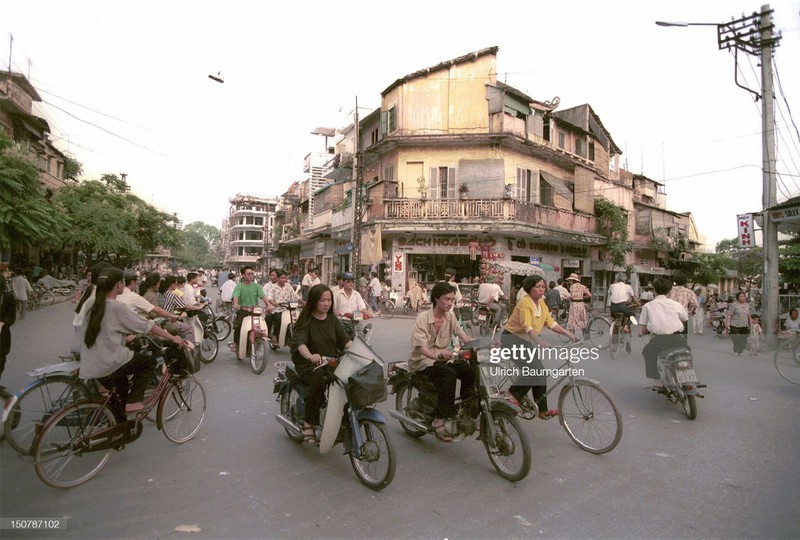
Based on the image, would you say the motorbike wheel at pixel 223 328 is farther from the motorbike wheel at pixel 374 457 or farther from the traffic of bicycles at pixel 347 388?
the motorbike wheel at pixel 374 457

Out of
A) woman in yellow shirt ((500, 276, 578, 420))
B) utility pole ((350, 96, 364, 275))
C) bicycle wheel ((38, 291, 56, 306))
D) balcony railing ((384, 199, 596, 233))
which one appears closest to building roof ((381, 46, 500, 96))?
utility pole ((350, 96, 364, 275))

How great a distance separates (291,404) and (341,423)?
35.8 inches

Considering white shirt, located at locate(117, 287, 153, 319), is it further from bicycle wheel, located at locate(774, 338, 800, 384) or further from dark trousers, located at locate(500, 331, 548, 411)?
bicycle wheel, located at locate(774, 338, 800, 384)

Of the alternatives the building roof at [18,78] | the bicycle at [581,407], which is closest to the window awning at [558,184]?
the bicycle at [581,407]

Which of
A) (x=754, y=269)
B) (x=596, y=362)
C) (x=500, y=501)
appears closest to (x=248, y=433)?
(x=500, y=501)

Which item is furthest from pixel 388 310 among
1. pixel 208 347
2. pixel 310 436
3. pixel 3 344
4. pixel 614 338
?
pixel 310 436

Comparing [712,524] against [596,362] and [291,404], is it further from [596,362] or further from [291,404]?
[596,362]

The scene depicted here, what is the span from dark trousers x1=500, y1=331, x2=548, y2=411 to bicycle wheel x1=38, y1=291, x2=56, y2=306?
2088 cm

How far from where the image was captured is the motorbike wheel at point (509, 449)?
3.55 meters

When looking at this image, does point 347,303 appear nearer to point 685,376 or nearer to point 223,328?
point 223,328

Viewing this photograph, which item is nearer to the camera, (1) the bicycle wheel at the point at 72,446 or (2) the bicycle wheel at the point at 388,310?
(1) the bicycle wheel at the point at 72,446

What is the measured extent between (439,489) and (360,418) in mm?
780

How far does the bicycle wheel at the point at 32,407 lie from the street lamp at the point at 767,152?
14.2 metres

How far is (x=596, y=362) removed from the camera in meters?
8.98
